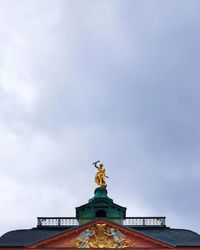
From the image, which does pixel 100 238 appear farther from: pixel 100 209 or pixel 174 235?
pixel 100 209

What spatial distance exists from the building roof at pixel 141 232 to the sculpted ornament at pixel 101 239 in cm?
123

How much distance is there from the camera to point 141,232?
64312mm

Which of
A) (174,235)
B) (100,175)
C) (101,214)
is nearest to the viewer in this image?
(174,235)

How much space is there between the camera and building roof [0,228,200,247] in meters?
64.0

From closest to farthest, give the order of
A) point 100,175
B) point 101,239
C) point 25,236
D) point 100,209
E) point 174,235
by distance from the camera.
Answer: point 101,239, point 25,236, point 174,235, point 100,175, point 100,209

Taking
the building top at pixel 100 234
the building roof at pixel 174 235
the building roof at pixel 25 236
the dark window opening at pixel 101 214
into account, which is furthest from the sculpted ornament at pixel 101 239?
the dark window opening at pixel 101 214

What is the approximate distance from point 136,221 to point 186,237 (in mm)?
4951

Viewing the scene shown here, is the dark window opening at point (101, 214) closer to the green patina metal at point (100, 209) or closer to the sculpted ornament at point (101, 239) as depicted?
the green patina metal at point (100, 209)

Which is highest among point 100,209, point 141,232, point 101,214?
point 100,209

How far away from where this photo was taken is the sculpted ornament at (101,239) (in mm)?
63594

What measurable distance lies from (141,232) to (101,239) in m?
2.91

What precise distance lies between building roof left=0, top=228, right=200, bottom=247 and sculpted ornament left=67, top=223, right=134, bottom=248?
4.03 ft

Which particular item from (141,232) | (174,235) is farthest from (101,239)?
(174,235)

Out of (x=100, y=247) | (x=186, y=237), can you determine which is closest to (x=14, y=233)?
(x=100, y=247)
